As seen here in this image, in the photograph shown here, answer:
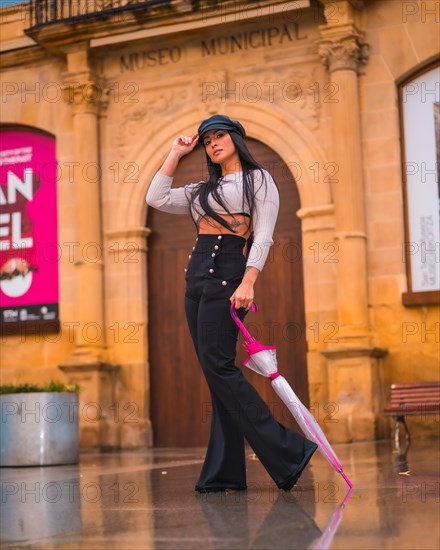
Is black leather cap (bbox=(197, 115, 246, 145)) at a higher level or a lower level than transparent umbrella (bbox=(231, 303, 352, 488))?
higher

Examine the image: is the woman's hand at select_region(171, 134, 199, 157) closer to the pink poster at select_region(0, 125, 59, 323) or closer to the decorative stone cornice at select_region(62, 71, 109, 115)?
the decorative stone cornice at select_region(62, 71, 109, 115)

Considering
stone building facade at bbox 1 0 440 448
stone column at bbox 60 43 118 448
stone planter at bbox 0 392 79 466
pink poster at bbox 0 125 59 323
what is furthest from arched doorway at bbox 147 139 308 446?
stone planter at bbox 0 392 79 466

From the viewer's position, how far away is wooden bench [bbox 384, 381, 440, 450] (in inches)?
434

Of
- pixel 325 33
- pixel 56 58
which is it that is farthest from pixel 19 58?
pixel 325 33

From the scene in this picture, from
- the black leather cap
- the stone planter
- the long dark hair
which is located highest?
the black leather cap

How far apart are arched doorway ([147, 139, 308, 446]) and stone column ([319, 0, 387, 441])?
0.77 m

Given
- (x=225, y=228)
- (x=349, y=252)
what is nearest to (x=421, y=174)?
(x=349, y=252)

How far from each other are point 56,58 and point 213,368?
1053 centimetres

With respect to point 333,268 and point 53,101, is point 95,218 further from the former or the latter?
point 333,268

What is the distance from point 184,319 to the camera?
14398 millimetres

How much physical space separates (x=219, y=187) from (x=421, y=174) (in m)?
7.81

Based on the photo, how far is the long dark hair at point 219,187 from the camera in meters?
5.86

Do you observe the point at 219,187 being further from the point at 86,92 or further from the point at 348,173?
the point at 86,92

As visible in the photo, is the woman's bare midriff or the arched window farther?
the arched window
